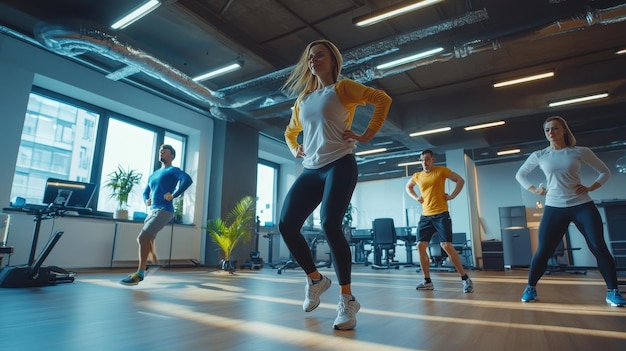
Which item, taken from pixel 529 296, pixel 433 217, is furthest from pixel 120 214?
pixel 529 296

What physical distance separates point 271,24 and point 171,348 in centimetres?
453

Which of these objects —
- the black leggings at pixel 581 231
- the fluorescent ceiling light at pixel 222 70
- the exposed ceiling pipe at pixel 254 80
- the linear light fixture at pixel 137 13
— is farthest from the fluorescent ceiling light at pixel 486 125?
the linear light fixture at pixel 137 13

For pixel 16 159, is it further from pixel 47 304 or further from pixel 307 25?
pixel 307 25

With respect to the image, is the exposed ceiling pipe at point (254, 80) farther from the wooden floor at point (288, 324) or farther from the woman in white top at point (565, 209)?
the wooden floor at point (288, 324)

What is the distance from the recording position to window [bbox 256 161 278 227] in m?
9.52

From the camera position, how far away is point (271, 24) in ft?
16.0

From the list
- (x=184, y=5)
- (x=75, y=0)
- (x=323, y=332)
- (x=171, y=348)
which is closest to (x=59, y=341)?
(x=171, y=348)

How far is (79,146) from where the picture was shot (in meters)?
5.86

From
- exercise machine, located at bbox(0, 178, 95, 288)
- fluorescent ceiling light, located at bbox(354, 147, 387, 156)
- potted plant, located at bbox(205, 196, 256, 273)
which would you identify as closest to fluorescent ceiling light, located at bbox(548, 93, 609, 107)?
fluorescent ceiling light, located at bbox(354, 147, 387, 156)

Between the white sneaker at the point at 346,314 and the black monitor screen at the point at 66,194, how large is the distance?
120 inches

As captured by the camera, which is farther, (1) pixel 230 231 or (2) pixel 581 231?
(1) pixel 230 231

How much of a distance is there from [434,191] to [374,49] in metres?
2.31

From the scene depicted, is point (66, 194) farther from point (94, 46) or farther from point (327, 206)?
point (327, 206)

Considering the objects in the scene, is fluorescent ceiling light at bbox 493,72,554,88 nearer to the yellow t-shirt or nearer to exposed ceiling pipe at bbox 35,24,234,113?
the yellow t-shirt
